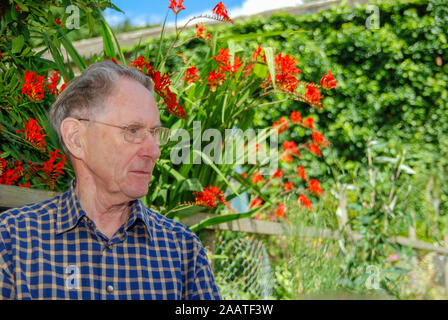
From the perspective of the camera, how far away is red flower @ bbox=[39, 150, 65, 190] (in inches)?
80.5

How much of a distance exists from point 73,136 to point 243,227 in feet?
6.73

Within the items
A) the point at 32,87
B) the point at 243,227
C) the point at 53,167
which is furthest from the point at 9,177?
the point at 243,227

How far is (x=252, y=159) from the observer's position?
305cm

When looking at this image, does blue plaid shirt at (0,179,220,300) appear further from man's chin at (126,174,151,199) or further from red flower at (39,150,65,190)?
red flower at (39,150,65,190)

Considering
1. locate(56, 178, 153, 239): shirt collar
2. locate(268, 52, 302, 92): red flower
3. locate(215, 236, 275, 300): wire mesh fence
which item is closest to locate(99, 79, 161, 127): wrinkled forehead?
locate(56, 178, 153, 239): shirt collar

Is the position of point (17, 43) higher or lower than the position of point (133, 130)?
higher

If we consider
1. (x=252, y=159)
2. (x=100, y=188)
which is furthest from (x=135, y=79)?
(x=252, y=159)

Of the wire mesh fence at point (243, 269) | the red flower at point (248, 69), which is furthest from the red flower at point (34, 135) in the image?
the wire mesh fence at point (243, 269)

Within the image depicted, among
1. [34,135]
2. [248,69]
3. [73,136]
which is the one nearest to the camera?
[73,136]

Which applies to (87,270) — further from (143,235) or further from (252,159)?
(252,159)

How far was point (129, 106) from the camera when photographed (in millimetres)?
1479

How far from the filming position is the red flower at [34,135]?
201 centimetres

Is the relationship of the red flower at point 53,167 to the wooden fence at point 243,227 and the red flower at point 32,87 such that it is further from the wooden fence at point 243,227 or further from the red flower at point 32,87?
the red flower at point 32,87

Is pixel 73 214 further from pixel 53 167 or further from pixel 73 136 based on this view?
pixel 53 167
